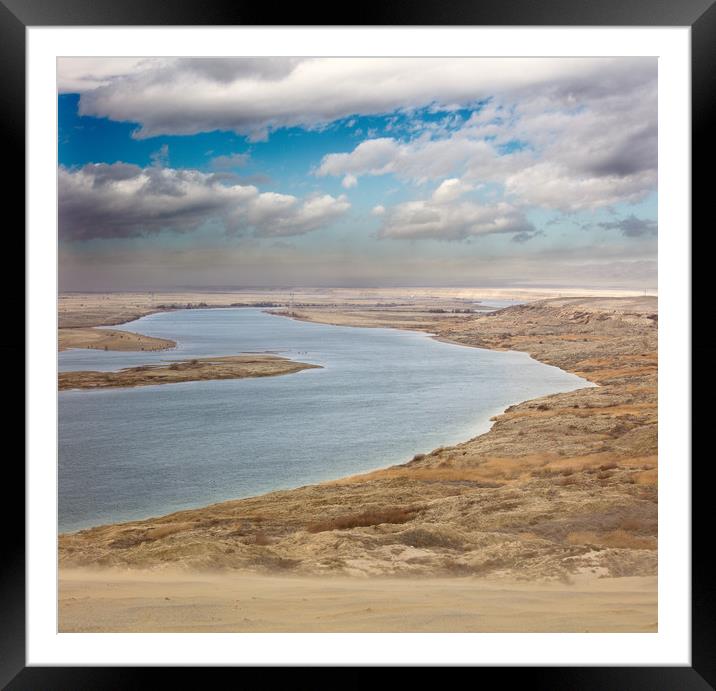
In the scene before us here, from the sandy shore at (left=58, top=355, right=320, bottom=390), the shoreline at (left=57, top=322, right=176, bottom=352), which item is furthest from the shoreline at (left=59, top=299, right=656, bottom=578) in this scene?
the shoreline at (left=57, top=322, right=176, bottom=352)

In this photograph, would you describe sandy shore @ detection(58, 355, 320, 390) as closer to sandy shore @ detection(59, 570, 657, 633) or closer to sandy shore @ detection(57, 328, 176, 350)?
sandy shore @ detection(57, 328, 176, 350)

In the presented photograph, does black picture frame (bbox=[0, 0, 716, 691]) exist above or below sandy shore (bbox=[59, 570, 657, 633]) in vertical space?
above

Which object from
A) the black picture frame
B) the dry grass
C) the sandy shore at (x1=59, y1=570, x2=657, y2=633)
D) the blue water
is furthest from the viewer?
the blue water

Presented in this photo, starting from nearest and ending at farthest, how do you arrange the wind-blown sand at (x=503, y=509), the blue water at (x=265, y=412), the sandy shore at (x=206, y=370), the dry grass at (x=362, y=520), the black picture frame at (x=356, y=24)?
the black picture frame at (x=356, y=24) → the wind-blown sand at (x=503, y=509) → the dry grass at (x=362, y=520) → the blue water at (x=265, y=412) → the sandy shore at (x=206, y=370)

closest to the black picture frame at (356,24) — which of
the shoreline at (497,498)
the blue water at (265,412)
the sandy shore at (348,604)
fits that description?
the sandy shore at (348,604)

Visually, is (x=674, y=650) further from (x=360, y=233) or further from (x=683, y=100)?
(x=360, y=233)

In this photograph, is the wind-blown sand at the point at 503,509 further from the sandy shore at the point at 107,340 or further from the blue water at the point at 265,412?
the sandy shore at the point at 107,340
